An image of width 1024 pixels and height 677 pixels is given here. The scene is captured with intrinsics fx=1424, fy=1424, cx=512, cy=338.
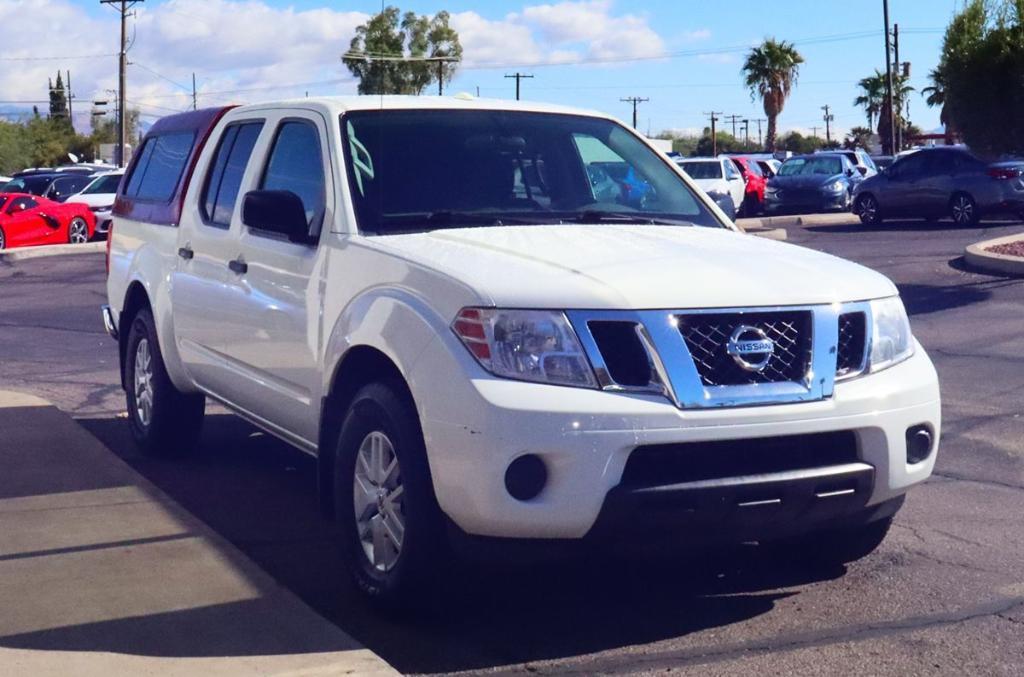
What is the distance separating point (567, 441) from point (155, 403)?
393cm

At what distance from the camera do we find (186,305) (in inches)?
280

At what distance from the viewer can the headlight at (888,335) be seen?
4965mm

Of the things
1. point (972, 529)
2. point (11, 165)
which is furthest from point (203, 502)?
point (11, 165)

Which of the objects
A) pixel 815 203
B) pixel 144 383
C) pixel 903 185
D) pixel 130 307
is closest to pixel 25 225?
pixel 903 185

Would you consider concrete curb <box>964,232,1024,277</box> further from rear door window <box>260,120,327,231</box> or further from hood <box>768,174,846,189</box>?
hood <box>768,174,846,189</box>

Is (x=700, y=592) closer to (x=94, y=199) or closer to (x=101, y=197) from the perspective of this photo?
(x=94, y=199)

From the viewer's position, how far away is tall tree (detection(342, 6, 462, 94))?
834 cm

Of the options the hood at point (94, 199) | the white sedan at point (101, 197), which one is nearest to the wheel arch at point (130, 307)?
the white sedan at point (101, 197)

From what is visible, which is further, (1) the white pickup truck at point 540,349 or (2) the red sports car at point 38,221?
(2) the red sports car at point 38,221

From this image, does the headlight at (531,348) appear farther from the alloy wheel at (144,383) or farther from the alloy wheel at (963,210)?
the alloy wheel at (963,210)

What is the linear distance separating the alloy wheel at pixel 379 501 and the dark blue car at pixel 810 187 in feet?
92.1

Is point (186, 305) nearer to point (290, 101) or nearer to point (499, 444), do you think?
point (290, 101)

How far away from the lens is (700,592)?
5.36 metres

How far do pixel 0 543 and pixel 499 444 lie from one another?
266 centimetres
